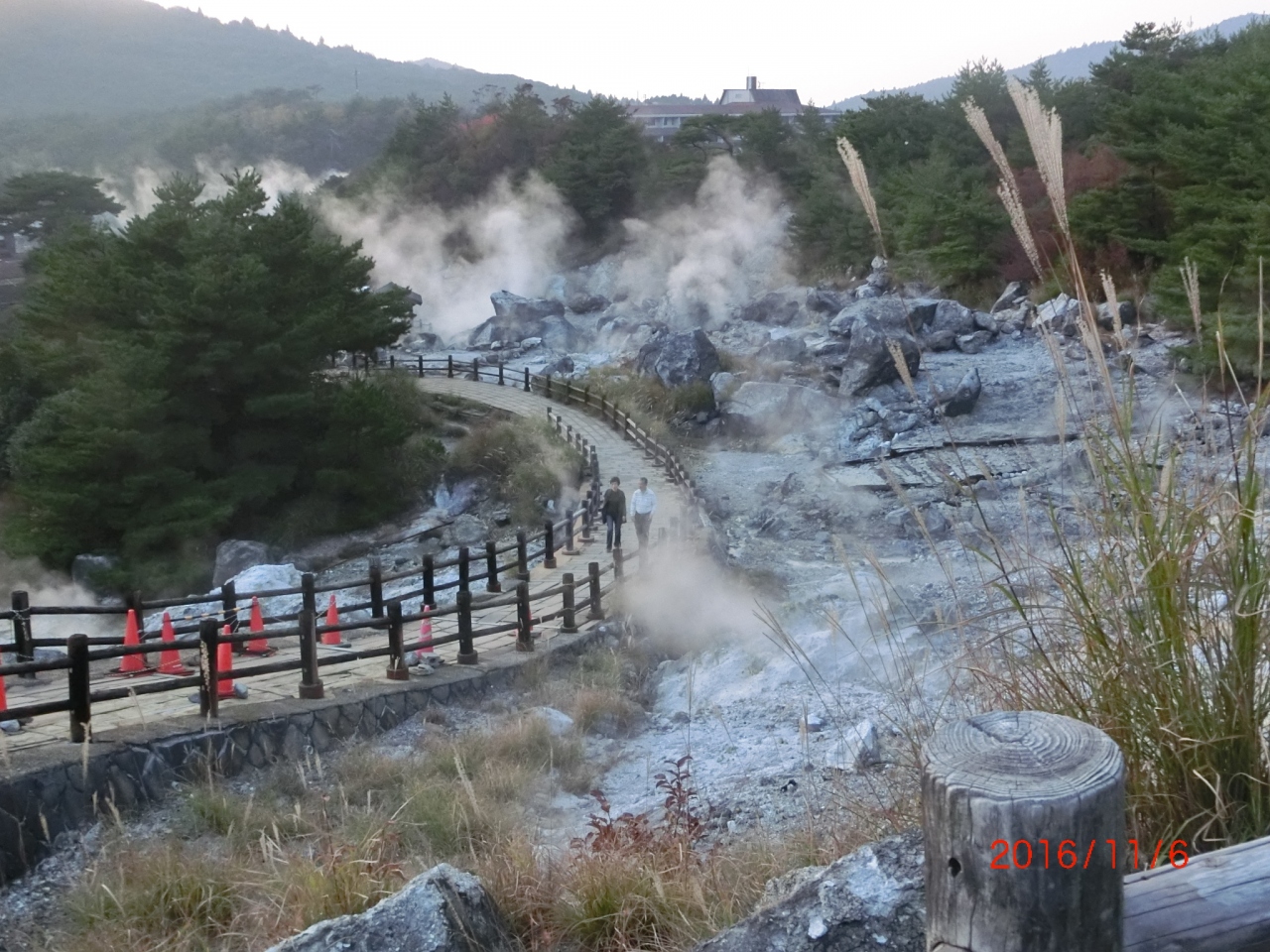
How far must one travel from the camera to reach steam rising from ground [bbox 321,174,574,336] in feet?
163

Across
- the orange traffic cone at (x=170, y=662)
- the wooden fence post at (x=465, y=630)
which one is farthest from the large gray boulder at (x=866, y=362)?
the orange traffic cone at (x=170, y=662)

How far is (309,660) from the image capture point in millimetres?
8844

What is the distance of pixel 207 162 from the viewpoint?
94.9m

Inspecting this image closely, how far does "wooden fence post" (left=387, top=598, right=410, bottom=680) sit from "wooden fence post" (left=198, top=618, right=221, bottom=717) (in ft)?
6.02

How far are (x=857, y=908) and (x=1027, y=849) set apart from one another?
1.05 metres

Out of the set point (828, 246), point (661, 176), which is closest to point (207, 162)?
point (661, 176)

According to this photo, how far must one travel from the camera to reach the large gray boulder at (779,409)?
82.5ft

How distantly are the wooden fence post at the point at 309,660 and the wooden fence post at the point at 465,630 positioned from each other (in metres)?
1.75

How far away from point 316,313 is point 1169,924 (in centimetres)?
2395

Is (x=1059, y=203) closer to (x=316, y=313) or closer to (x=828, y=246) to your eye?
(x=316, y=313)

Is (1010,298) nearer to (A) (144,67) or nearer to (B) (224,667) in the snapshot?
(B) (224,667)

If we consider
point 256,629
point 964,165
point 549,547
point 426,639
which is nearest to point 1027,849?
point 426,639

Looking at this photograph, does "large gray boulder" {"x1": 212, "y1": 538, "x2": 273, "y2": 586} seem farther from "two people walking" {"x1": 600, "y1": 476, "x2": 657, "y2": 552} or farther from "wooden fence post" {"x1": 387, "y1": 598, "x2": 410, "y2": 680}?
"wooden fence post" {"x1": 387, "y1": 598, "x2": 410, "y2": 680}

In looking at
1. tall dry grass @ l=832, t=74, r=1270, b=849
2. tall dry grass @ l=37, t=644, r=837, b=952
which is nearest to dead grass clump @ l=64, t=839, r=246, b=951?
tall dry grass @ l=37, t=644, r=837, b=952
